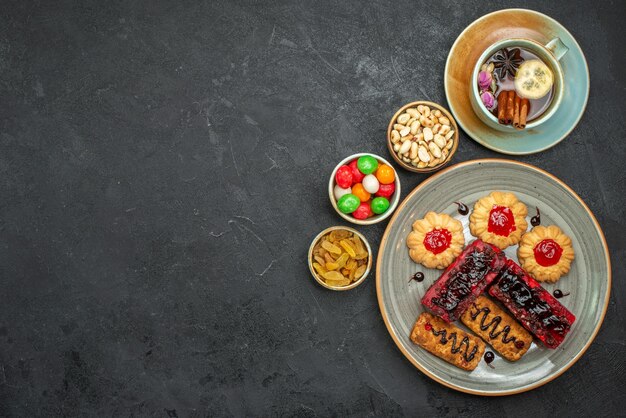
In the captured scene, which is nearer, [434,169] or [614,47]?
[434,169]

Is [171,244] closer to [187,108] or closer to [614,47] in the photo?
[187,108]

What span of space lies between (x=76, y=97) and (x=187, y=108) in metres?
0.79

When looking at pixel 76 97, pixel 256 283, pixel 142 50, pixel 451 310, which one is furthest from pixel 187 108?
pixel 451 310

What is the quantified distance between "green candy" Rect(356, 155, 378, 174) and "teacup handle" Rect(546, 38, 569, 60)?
139 cm

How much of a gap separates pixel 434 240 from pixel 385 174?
551mm

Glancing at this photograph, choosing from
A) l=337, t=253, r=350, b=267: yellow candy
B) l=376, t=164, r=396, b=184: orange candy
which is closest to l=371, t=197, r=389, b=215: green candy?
l=376, t=164, r=396, b=184: orange candy

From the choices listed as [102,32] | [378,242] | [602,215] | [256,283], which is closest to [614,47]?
[602,215]

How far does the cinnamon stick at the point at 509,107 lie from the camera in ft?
12.4

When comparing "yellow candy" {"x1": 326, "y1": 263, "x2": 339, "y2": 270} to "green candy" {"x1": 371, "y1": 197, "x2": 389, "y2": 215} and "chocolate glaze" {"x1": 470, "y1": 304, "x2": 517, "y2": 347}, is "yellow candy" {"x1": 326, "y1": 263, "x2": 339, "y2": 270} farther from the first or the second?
"chocolate glaze" {"x1": 470, "y1": 304, "x2": 517, "y2": 347}

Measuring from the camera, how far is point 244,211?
4086 mm

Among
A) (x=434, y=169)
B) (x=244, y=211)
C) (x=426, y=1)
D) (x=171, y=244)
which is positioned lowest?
(x=171, y=244)

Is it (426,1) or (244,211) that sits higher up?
(426,1)

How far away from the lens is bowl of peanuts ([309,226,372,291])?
3.86 meters

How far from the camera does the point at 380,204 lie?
Answer: 3.80 m
